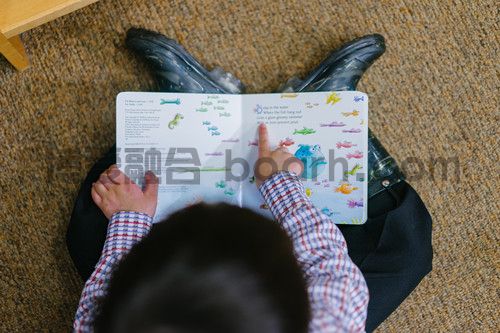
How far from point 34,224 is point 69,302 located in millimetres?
141

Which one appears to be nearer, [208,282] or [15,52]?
[208,282]

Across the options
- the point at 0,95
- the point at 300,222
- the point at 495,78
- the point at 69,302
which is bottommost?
the point at 69,302

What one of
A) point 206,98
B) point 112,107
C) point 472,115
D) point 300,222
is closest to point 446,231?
point 472,115

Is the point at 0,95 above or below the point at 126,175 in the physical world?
above

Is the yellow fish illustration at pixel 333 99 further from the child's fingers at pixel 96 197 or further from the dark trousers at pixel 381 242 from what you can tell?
the child's fingers at pixel 96 197

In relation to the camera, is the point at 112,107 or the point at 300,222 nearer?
the point at 300,222

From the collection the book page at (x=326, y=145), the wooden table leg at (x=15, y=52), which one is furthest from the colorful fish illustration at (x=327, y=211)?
the wooden table leg at (x=15, y=52)

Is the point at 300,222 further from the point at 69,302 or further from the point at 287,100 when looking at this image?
the point at 69,302

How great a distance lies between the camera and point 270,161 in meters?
0.75

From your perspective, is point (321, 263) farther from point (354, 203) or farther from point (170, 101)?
point (170, 101)

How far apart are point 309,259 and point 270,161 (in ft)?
0.58

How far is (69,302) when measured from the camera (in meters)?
0.85

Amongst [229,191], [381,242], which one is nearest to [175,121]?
[229,191]

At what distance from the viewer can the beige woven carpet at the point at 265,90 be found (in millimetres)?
844
